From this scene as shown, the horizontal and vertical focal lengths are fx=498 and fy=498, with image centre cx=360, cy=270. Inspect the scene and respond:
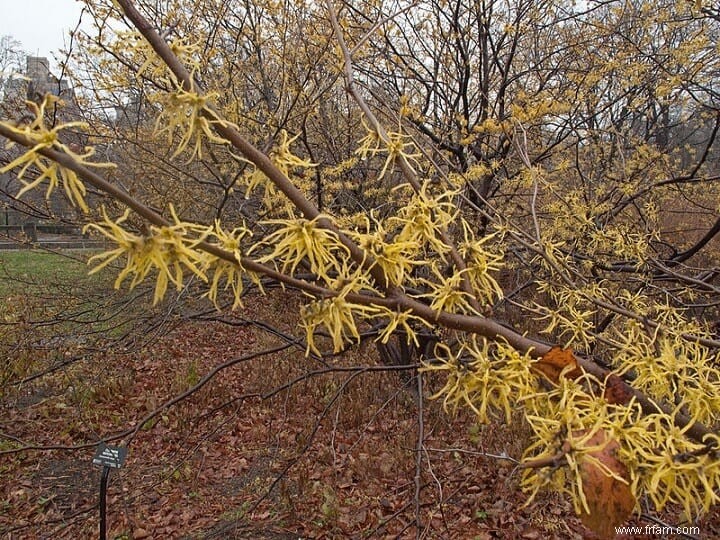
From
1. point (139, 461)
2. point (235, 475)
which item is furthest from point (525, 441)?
point (139, 461)

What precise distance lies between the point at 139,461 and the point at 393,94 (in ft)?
13.0

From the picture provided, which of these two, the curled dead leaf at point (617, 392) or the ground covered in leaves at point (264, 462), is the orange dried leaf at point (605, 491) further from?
the ground covered in leaves at point (264, 462)

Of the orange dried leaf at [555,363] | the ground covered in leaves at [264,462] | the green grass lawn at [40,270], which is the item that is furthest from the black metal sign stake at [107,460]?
the green grass lawn at [40,270]

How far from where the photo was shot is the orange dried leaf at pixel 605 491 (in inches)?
25.4

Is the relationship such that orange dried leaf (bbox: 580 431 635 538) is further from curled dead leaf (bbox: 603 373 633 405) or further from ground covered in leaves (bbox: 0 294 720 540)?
ground covered in leaves (bbox: 0 294 720 540)

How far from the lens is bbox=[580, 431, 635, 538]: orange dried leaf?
2.12ft

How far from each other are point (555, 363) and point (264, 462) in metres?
3.91

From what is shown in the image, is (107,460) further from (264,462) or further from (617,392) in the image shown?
(617,392)

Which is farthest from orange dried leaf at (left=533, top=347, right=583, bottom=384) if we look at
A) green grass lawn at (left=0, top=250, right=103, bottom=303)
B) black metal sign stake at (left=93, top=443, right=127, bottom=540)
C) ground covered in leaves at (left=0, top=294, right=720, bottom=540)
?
green grass lawn at (left=0, top=250, right=103, bottom=303)

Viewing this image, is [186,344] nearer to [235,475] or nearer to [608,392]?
[235,475]

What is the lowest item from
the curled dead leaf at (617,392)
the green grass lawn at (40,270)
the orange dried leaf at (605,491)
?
the green grass lawn at (40,270)

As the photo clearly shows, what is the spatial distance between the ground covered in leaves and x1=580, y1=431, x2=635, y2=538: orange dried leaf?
188cm

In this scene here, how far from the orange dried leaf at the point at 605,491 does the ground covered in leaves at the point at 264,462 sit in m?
1.88

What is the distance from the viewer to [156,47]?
74cm
